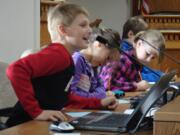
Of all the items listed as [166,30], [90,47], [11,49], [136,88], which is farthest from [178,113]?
[166,30]

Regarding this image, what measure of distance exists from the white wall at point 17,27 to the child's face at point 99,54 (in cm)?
90

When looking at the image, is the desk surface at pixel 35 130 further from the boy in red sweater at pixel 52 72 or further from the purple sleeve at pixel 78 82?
the purple sleeve at pixel 78 82

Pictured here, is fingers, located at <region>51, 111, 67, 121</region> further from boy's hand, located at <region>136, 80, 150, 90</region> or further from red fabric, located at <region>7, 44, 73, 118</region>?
boy's hand, located at <region>136, 80, 150, 90</region>

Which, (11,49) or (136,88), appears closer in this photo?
(136,88)

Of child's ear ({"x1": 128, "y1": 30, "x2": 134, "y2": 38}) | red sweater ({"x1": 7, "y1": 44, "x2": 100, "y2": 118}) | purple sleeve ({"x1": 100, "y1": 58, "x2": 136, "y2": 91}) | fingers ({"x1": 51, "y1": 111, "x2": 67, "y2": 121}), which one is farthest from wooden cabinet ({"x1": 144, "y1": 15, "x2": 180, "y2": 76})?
fingers ({"x1": 51, "y1": 111, "x2": 67, "y2": 121})

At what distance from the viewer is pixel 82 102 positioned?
1.89 metres

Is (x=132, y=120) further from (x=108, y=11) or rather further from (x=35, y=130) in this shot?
(x=108, y=11)

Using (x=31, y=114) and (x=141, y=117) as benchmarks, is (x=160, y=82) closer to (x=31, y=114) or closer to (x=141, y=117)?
(x=141, y=117)

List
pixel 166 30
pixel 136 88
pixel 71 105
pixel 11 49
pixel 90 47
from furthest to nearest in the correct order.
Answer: pixel 166 30 < pixel 11 49 < pixel 136 88 < pixel 90 47 < pixel 71 105

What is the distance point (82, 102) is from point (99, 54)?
0.46m

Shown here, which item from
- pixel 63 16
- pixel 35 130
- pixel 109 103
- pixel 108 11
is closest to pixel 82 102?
pixel 109 103

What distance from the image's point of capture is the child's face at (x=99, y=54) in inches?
88.7

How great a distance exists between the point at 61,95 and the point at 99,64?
0.60 meters

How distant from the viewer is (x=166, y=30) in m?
5.07
